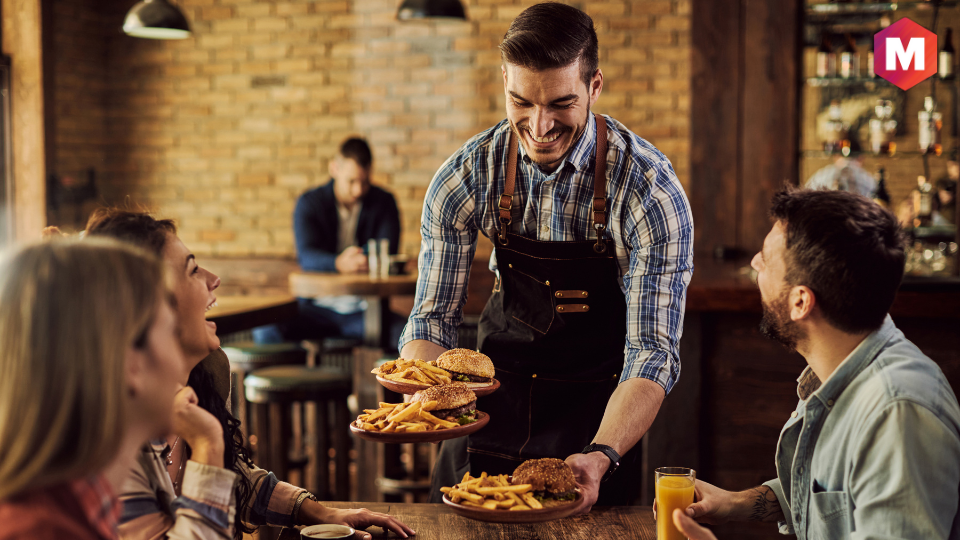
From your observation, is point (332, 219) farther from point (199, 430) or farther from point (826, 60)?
point (199, 430)

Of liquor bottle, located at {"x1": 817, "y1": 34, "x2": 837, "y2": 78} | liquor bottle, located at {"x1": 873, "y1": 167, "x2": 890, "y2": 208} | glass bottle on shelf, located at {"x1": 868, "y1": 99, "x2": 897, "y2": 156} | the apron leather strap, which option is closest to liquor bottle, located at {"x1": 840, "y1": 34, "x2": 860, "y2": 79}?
liquor bottle, located at {"x1": 817, "y1": 34, "x2": 837, "y2": 78}

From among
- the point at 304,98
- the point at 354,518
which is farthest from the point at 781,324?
the point at 304,98

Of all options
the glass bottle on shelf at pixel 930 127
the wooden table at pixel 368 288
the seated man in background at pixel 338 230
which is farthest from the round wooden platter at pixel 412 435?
the glass bottle on shelf at pixel 930 127

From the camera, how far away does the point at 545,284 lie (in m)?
2.10

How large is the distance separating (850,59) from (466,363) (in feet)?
11.0

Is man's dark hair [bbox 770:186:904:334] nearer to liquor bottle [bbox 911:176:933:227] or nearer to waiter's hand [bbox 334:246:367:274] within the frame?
liquor bottle [bbox 911:176:933:227]

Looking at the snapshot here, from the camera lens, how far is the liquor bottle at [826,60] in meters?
4.36

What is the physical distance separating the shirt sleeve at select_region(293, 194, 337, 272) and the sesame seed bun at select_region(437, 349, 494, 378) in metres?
3.29

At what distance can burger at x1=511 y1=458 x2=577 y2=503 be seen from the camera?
4.64 ft

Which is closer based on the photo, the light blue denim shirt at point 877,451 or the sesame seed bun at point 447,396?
the light blue denim shirt at point 877,451

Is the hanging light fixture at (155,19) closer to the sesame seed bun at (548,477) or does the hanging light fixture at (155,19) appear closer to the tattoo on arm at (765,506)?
the sesame seed bun at (548,477)

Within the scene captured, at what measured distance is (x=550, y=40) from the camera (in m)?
1.78

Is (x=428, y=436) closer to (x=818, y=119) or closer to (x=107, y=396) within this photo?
(x=107, y=396)

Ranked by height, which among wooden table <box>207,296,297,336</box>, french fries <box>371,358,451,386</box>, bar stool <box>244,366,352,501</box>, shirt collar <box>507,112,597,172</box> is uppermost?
shirt collar <box>507,112,597,172</box>
